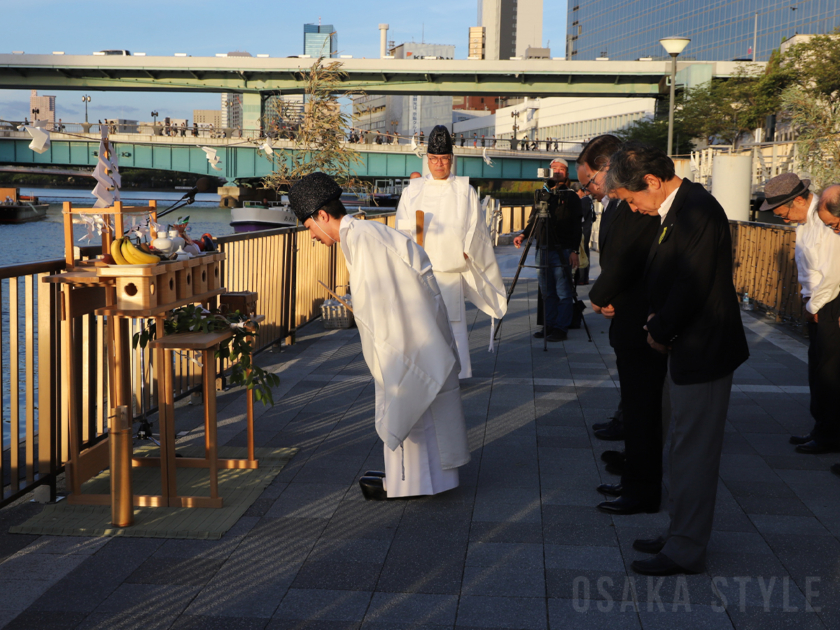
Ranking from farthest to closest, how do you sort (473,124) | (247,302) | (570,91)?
(473,124)
(570,91)
(247,302)

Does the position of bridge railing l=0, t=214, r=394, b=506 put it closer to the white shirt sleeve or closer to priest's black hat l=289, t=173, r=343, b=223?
priest's black hat l=289, t=173, r=343, b=223

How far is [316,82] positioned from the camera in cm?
1109

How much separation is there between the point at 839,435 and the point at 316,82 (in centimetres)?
810

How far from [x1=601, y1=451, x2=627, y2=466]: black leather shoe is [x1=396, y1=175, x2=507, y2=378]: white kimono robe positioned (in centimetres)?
185

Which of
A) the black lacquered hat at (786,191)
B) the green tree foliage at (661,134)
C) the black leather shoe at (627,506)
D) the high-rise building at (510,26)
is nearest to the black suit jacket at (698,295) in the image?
the black leather shoe at (627,506)

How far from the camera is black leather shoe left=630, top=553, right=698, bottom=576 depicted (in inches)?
134

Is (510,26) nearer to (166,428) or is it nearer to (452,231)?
(452,231)

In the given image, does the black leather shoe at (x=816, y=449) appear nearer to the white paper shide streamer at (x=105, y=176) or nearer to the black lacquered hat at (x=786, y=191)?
the black lacquered hat at (x=786, y=191)

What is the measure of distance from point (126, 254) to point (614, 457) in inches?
113

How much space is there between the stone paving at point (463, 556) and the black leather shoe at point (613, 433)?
0.24 ft

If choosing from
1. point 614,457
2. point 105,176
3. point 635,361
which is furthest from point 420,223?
point 635,361

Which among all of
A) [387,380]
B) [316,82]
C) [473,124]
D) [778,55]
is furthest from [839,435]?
[473,124]

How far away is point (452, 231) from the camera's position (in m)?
6.61

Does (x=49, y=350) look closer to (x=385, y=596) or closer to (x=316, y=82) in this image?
(x=385, y=596)
